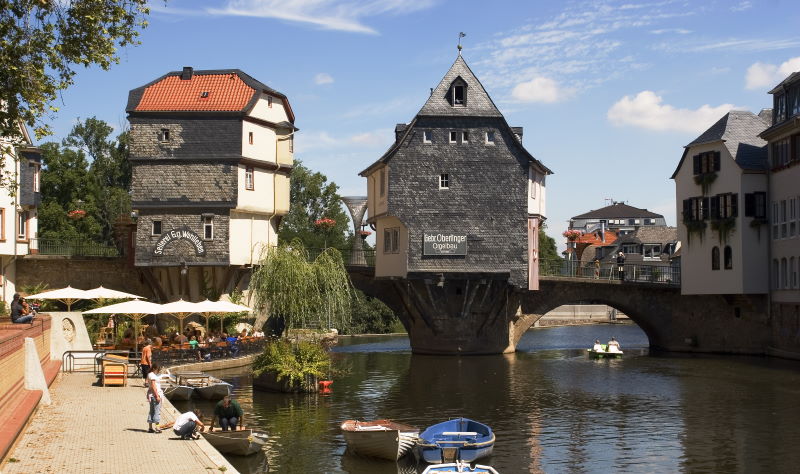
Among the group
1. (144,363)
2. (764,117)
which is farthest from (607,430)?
(764,117)

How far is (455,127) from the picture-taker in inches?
2312

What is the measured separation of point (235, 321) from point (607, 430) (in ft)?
91.1

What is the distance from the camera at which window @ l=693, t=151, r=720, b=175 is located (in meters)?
59.8

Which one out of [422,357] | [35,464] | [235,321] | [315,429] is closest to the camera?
[35,464]

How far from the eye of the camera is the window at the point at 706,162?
59812 mm

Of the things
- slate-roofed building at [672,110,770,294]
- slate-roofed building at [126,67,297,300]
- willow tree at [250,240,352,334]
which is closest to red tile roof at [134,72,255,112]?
slate-roofed building at [126,67,297,300]

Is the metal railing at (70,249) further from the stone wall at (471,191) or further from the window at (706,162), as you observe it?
the window at (706,162)

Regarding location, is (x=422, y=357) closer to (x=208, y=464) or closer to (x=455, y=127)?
(x=455, y=127)

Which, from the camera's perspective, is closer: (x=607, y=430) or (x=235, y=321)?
(x=607, y=430)

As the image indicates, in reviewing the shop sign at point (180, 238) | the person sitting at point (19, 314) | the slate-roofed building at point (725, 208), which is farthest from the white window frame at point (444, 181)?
the person sitting at point (19, 314)

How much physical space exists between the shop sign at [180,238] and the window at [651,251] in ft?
255

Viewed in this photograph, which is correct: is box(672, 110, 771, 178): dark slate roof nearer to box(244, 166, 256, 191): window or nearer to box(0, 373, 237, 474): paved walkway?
box(244, 166, 256, 191): window

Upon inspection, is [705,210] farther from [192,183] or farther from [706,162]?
[192,183]

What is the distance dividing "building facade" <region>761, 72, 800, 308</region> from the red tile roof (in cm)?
2933
